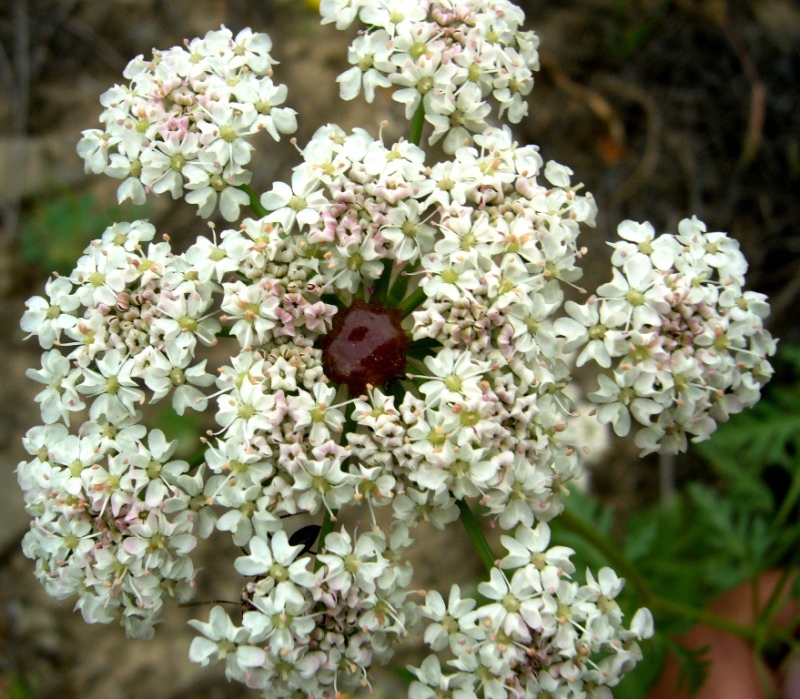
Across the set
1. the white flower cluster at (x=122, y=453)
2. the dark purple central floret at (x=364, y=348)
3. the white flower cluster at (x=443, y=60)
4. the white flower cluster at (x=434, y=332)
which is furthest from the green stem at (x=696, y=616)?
the white flower cluster at (x=443, y=60)

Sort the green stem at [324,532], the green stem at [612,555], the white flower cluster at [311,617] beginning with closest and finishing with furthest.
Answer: the white flower cluster at [311,617] → the green stem at [324,532] → the green stem at [612,555]

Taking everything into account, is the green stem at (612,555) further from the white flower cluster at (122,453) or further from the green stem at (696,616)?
the white flower cluster at (122,453)

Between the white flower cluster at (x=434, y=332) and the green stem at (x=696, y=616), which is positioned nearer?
the white flower cluster at (x=434, y=332)

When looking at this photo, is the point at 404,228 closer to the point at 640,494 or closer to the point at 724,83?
the point at 640,494

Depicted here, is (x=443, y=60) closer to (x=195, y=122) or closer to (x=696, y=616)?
(x=195, y=122)

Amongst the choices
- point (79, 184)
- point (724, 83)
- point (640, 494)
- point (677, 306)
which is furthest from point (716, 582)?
point (79, 184)
